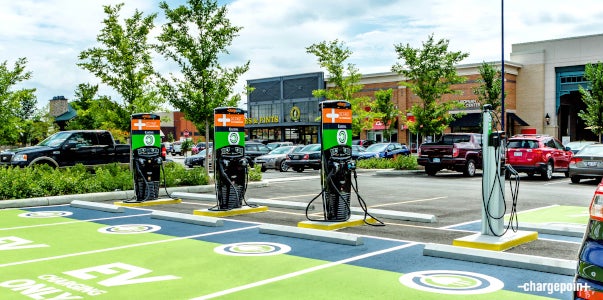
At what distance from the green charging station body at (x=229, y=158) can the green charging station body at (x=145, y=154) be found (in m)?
2.81

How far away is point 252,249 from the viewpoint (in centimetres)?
804

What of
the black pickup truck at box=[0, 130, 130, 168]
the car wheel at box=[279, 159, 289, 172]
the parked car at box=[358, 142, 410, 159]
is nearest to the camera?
the black pickup truck at box=[0, 130, 130, 168]

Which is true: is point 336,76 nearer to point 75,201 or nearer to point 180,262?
point 75,201

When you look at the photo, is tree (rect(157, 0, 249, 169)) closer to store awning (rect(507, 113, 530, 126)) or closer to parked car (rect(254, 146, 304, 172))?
parked car (rect(254, 146, 304, 172))

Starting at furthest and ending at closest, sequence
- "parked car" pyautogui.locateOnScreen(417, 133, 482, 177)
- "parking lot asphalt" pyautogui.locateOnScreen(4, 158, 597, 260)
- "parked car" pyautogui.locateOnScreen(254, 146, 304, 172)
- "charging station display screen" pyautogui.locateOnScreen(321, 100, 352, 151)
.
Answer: "parked car" pyautogui.locateOnScreen(254, 146, 304, 172) → "parked car" pyautogui.locateOnScreen(417, 133, 482, 177) → "charging station display screen" pyautogui.locateOnScreen(321, 100, 352, 151) → "parking lot asphalt" pyautogui.locateOnScreen(4, 158, 597, 260)

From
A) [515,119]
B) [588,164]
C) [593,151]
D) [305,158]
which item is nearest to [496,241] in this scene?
[588,164]

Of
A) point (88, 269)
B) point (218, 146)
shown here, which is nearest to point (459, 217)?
point (218, 146)

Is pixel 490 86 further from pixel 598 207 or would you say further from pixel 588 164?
pixel 598 207

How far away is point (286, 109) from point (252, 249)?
203ft

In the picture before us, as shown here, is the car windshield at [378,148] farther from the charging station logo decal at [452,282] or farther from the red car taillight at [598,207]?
the red car taillight at [598,207]

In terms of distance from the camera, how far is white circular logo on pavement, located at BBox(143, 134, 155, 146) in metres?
14.0

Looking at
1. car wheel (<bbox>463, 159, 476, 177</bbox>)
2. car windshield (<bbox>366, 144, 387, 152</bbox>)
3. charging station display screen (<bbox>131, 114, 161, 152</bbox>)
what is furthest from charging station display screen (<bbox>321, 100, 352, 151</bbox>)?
car windshield (<bbox>366, 144, 387, 152</bbox>)

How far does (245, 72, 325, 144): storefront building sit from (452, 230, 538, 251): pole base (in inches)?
2196

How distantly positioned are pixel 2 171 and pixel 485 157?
13.5 meters
